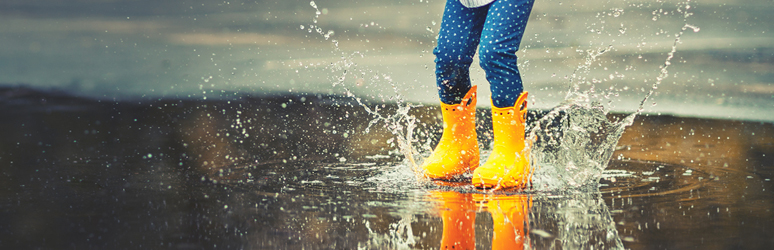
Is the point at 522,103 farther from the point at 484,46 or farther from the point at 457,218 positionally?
the point at 457,218

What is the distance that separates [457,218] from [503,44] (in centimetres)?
70

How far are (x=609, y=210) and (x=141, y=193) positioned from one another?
4.26ft

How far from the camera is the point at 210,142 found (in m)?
3.43

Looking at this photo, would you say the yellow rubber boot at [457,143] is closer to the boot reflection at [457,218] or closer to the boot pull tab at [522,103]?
the boot pull tab at [522,103]

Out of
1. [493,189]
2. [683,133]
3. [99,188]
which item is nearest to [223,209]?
[99,188]

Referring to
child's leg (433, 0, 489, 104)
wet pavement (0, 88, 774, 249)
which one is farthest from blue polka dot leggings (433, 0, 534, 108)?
wet pavement (0, 88, 774, 249)

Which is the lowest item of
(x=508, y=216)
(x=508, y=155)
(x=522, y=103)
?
(x=508, y=216)

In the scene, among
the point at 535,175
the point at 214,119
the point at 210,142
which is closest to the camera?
the point at 535,175

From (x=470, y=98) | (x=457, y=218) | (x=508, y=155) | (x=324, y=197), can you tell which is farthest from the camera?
(x=470, y=98)

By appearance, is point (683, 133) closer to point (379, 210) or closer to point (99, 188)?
point (379, 210)

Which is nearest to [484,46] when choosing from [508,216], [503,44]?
[503,44]

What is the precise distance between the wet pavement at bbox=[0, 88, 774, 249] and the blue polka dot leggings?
34cm

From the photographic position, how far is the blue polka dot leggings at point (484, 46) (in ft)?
7.44

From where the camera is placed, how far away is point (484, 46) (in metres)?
2.28
